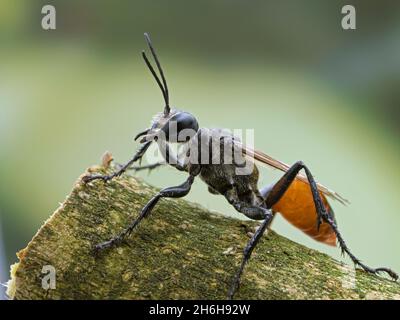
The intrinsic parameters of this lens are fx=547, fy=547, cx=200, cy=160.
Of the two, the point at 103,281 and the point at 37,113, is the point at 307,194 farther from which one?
the point at 37,113

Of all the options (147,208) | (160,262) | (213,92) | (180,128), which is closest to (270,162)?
(180,128)

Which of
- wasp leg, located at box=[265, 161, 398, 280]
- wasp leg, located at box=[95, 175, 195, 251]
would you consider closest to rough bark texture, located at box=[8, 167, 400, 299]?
wasp leg, located at box=[95, 175, 195, 251]

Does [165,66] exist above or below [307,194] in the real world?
above

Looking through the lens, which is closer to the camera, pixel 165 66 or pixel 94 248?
pixel 94 248

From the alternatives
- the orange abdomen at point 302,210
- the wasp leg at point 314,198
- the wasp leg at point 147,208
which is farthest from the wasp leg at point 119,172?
the orange abdomen at point 302,210

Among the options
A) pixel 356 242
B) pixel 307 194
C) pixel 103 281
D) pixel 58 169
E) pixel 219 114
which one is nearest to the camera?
pixel 103 281

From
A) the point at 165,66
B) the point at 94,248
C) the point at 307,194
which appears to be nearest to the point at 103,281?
the point at 94,248

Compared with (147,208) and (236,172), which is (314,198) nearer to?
(236,172)
